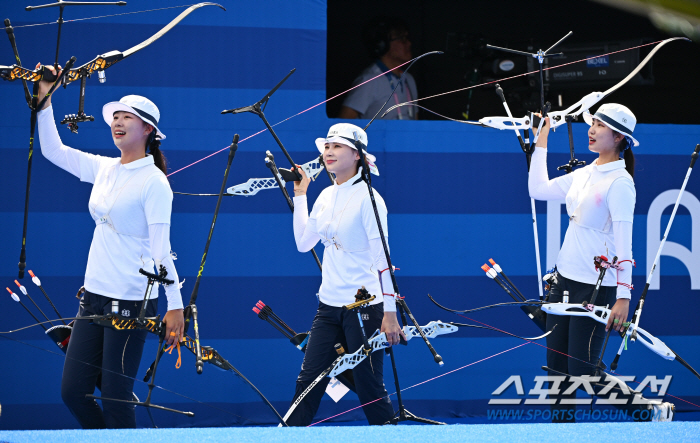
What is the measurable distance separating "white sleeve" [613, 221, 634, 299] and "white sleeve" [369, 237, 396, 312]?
95 centimetres

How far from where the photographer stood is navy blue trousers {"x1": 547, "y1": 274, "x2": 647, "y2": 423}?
3.05 meters

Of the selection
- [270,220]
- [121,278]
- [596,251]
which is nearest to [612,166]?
[596,251]

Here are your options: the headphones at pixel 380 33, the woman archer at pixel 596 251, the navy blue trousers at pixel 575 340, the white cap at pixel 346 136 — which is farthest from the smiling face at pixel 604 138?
the headphones at pixel 380 33

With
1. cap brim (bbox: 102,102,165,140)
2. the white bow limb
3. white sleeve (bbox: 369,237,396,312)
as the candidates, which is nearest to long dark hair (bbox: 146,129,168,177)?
cap brim (bbox: 102,102,165,140)

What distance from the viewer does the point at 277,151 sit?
3973 mm

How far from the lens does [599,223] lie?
3.07m

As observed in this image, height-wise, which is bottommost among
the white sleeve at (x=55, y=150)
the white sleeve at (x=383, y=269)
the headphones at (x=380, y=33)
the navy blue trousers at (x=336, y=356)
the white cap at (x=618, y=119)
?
the navy blue trousers at (x=336, y=356)

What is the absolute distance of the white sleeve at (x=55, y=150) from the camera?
2777 mm

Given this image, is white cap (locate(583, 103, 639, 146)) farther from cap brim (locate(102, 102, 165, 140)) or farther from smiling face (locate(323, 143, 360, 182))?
cap brim (locate(102, 102, 165, 140))

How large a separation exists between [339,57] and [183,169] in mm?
1838

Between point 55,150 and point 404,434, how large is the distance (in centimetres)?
182

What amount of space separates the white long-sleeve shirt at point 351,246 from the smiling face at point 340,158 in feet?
0.19

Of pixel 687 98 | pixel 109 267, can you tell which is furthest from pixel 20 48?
pixel 687 98

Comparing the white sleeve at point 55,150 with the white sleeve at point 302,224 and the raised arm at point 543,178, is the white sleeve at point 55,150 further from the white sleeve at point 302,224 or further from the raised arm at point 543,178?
the raised arm at point 543,178
